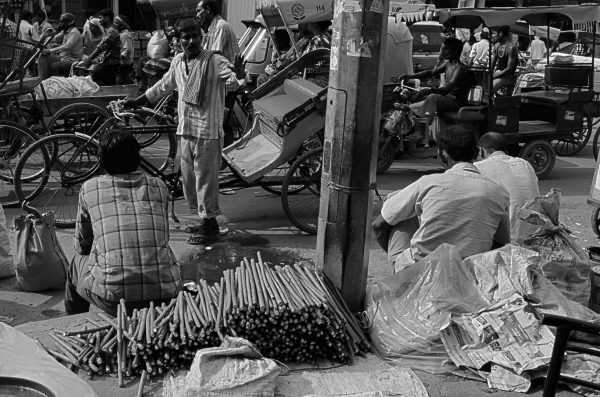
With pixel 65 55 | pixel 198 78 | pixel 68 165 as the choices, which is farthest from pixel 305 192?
pixel 65 55

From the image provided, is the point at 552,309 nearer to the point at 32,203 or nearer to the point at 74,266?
the point at 74,266

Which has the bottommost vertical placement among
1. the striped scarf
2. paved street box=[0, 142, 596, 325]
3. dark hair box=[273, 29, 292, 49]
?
paved street box=[0, 142, 596, 325]

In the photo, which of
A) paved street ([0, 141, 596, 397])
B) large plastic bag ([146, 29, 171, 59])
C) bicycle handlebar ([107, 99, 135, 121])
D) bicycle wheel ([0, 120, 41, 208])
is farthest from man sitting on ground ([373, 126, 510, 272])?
large plastic bag ([146, 29, 171, 59])

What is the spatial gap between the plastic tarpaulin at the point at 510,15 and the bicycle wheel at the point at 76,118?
4.41 meters

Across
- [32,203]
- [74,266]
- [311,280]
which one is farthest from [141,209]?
[32,203]

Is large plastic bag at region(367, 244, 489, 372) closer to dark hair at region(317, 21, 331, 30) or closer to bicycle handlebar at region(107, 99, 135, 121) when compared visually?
bicycle handlebar at region(107, 99, 135, 121)

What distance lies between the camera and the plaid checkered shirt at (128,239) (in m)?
4.09

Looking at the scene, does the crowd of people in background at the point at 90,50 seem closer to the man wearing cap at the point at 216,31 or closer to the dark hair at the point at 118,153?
the man wearing cap at the point at 216,31

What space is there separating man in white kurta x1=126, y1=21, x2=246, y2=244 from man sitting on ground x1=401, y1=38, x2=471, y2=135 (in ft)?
11.9

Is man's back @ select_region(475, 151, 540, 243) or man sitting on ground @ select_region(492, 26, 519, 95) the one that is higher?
man sitting on ground @ select_region(492, 26, 519, 95)

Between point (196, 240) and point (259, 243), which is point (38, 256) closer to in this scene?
point (196, 240)

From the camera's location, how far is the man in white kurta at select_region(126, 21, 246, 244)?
6.36 m

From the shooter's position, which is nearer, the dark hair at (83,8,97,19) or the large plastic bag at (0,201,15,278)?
the large plastic bag at (0,201,15,278)

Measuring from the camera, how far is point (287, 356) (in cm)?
394
